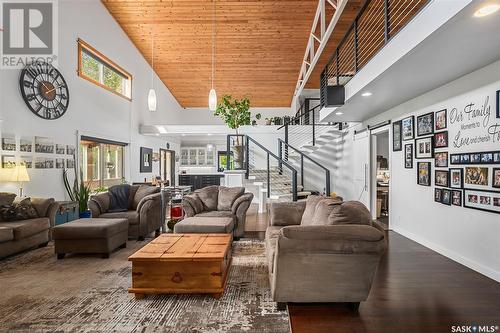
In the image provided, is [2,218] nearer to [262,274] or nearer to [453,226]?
[262,274]

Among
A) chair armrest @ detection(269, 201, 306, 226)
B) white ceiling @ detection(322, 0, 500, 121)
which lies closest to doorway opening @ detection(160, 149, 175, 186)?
chair armrest @ detection(269, 201, 306, 226)

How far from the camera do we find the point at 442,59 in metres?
3.15

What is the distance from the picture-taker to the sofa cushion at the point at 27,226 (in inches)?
150

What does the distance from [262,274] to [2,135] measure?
4.22 metres

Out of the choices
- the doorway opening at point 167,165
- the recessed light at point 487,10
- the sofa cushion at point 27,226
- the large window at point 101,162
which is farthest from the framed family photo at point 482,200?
the doorway opening at point 167,165

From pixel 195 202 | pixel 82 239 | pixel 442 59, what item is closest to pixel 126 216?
pixel 82 239

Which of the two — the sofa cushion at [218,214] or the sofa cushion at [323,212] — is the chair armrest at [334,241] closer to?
the sofa cushion at [323,212]

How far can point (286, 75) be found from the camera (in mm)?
9938

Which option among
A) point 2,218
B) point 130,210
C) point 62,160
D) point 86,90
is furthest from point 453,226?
point 86,90

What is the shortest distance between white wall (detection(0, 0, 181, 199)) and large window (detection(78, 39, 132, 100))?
0.47ft

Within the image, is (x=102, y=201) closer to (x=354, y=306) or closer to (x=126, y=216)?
(x=126, y=216)

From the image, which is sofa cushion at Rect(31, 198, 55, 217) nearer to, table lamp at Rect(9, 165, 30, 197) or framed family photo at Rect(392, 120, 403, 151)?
table lamp at Rect(9, 165, 30, 197)

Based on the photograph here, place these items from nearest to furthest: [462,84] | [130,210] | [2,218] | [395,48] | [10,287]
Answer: [10,287] < [395,48] < [462,84] < [2,218] < [130,210]

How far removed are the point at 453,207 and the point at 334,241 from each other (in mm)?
2657
